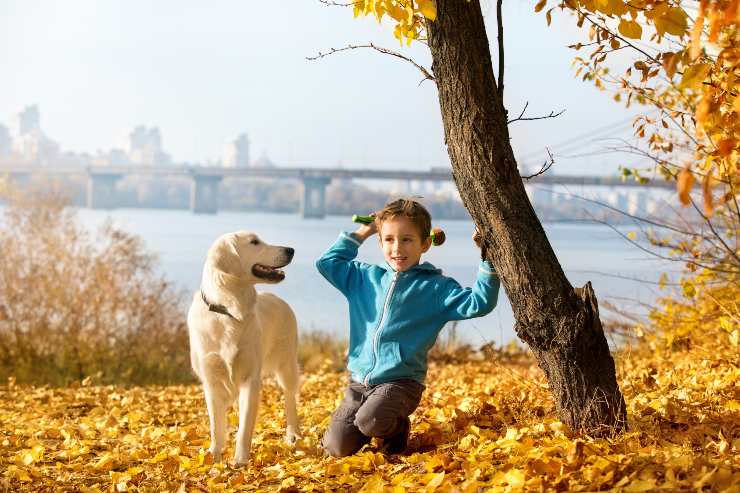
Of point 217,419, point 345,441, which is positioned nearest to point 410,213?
point 345,441

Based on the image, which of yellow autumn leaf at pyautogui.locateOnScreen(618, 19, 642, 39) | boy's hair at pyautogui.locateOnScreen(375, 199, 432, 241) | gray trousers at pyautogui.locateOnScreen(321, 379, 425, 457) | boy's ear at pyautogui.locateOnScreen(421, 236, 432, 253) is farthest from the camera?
boy's ear at pyautogui.locateOnScreen(421, 236, 432, 253)

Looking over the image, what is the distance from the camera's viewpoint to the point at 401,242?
12.3 feet

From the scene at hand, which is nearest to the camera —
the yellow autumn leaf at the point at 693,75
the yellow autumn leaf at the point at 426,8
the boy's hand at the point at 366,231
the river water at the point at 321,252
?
the yellow autumn leaf at the point at 693,75

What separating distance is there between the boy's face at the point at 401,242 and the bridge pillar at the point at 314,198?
69.7 ft

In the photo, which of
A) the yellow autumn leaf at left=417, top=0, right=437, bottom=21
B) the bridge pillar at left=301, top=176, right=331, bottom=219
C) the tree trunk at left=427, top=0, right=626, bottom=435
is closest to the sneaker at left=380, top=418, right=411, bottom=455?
the tree trunk at left=427, top=0, right=626, bottom=435

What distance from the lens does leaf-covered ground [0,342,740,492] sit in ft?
9.20

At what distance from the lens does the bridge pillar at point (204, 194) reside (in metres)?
26.5

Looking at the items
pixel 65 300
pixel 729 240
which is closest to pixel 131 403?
pixel 65 300

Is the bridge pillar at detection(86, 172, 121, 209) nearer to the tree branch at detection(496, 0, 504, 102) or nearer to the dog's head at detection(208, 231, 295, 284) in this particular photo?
the dog's head at detection(208, 231, 295, 284)

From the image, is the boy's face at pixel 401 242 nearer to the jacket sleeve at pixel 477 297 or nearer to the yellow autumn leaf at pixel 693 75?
the jacket sleeve at pixel 477 297

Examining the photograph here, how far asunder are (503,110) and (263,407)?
3128 mm

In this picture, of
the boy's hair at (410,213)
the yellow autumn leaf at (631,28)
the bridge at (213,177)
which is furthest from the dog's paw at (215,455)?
the bridge at (213,177)

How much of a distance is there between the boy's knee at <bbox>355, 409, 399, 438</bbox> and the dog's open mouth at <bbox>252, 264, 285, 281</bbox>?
691mm

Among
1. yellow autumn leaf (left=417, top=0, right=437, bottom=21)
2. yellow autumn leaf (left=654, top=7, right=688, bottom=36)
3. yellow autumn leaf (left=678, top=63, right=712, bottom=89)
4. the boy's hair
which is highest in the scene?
yellow autumn leaf (left=417, top=0, right=437, bottom=21)
